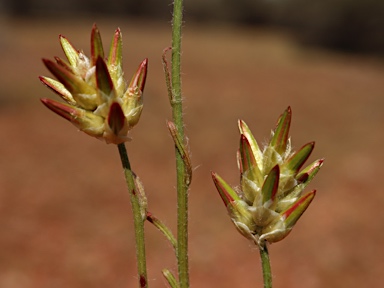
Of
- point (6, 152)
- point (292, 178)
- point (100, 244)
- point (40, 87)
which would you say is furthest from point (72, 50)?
point (40, 87)

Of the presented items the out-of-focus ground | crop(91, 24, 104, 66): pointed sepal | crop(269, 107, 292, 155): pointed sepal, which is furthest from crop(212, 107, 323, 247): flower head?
the out-of-focus ground

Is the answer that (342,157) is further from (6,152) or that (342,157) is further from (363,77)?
(363,77)

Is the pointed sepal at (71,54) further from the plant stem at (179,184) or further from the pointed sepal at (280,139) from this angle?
the pointed sepal at (280,139)

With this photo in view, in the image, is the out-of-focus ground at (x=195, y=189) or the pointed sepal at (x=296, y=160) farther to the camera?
the out-of-focus ground at (x=195, y=189)

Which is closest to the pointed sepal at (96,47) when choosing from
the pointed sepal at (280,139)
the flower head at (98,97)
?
the flower head at (98,97)

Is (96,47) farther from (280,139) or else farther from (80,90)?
(280,139)

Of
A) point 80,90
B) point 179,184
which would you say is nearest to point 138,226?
point 179,184
